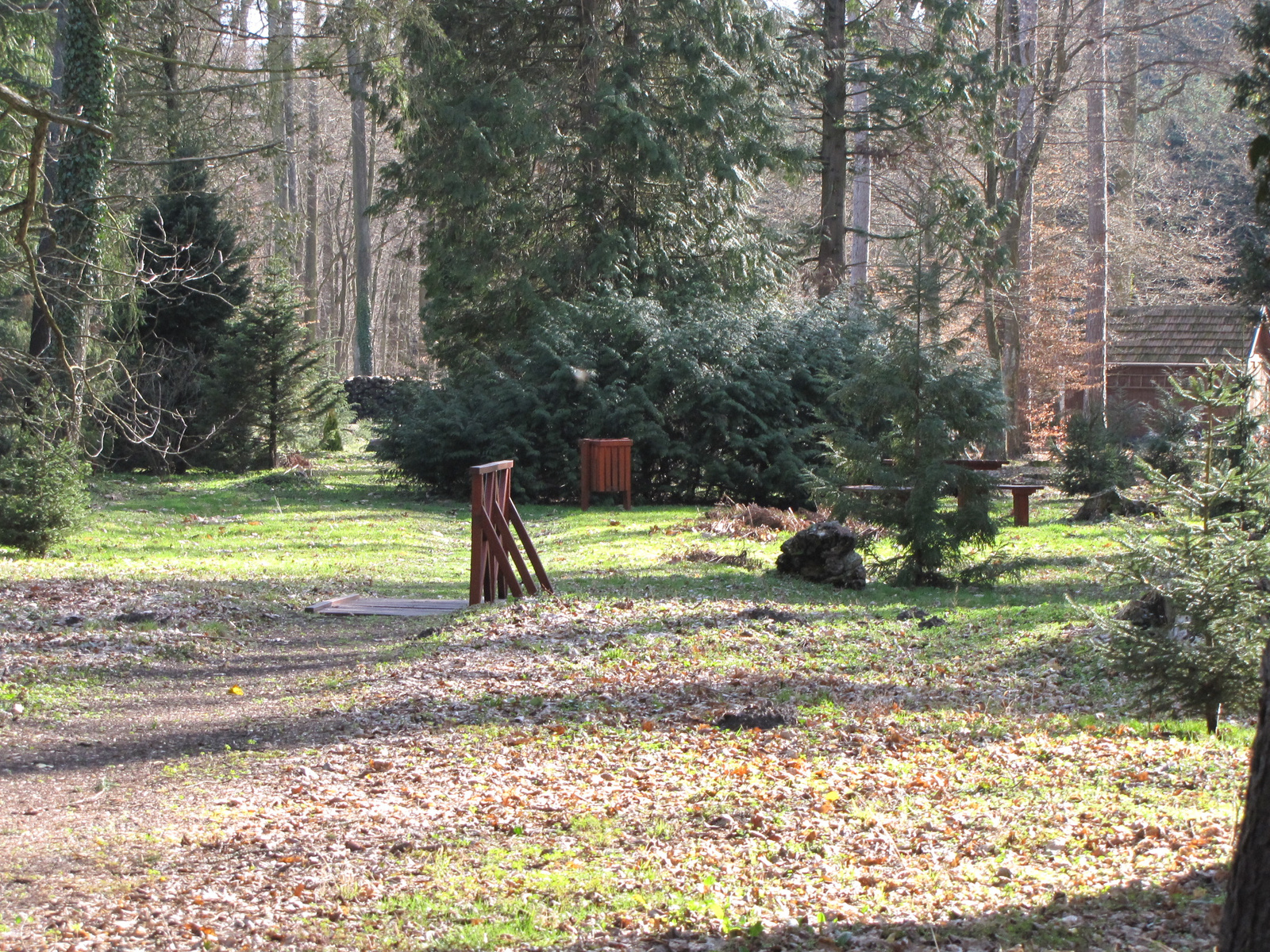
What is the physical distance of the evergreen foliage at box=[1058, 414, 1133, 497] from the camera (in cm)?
2172

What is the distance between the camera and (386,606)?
11328mm

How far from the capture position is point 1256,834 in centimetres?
300

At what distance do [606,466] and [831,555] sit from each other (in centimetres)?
712

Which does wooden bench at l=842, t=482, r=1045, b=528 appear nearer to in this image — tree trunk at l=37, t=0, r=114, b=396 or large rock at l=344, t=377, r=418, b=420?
tree trunk at l=37, t=0, r=114, b=396

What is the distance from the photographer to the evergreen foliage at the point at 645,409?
2097cm

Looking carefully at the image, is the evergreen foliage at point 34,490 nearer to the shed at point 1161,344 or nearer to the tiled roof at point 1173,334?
the shed at point 1161,344

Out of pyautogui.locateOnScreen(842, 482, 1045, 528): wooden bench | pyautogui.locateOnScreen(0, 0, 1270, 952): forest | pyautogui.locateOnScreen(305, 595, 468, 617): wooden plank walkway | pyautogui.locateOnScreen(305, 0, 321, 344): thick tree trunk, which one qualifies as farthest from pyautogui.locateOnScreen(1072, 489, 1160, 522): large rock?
pyautogui.locateOnScreen(305, 0, 321, 344): thick tree trunk

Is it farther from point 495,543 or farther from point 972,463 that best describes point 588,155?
point 495,543

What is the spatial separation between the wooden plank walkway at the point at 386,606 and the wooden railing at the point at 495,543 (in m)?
0.32

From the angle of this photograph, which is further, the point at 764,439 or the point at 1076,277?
the point at 1076,277

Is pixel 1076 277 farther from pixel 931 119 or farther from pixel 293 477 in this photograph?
pixel 293 477

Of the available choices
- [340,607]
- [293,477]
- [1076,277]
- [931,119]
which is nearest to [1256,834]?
[340,607]

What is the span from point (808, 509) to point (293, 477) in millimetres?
9699

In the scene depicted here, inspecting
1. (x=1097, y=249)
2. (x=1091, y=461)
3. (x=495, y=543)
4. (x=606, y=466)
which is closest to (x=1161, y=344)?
(x=1097, y=249)
